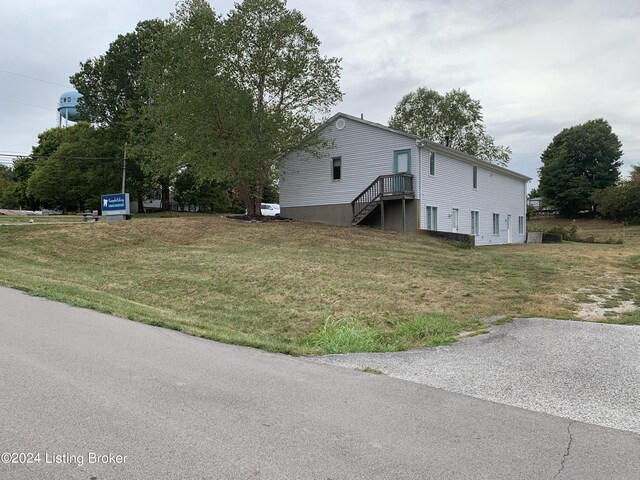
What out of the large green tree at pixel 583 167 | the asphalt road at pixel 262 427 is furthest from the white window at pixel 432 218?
the large green tree at pixel 583 167

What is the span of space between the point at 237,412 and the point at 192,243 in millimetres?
16836

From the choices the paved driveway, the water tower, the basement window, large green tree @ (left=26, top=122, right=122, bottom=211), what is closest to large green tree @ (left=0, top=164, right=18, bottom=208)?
large green tree @ (left=26, top=122, right=122, bottom=211)

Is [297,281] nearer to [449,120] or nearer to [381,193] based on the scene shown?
[381,193]

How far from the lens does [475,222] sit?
2984 cm

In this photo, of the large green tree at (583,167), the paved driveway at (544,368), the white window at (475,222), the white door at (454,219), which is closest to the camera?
the paved driveway at (544,368)

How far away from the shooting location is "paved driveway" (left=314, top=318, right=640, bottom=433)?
4520 millimetres

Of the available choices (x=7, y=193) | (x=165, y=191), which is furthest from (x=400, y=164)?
(x=7, y=193)

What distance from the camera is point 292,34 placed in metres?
25.0

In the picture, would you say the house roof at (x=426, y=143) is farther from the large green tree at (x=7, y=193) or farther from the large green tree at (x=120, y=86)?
the large green tree at (x=7, y=193)

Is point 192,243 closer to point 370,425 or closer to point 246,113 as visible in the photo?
point 246,113

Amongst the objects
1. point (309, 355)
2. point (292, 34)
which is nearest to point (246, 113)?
point (292, 34)

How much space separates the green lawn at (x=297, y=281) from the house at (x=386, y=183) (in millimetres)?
2975

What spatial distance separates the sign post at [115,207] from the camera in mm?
27212

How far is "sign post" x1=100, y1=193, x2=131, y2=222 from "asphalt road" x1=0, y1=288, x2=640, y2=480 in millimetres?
23049
